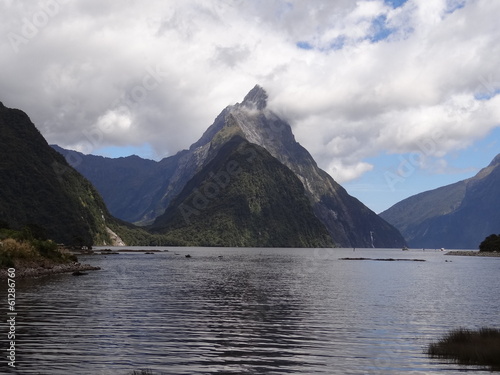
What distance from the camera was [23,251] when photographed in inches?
3846

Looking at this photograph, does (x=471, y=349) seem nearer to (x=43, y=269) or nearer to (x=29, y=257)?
(x=43, y=269)

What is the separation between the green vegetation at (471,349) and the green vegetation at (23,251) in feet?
240

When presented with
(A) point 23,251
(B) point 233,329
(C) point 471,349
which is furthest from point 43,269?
(C) point 471,349

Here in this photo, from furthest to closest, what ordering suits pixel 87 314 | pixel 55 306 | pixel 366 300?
pixel 366 300 → pixel 55 306 → pixel 87 314

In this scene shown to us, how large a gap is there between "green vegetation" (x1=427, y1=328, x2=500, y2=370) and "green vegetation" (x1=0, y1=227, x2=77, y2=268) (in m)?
73.3

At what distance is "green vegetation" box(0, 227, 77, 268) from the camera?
89.9 meters

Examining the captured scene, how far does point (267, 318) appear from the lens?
157ft

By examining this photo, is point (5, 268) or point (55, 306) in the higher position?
point (5, 268)

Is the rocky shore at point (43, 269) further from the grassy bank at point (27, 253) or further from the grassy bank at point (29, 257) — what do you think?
the grassy bank at point (27, 253)

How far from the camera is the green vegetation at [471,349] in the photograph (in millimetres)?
29516

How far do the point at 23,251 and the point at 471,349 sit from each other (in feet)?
285

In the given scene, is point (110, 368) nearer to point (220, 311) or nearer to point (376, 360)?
point (376, 360)

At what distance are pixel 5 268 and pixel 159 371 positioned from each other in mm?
68072

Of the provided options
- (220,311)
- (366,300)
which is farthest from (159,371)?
(366,300)
